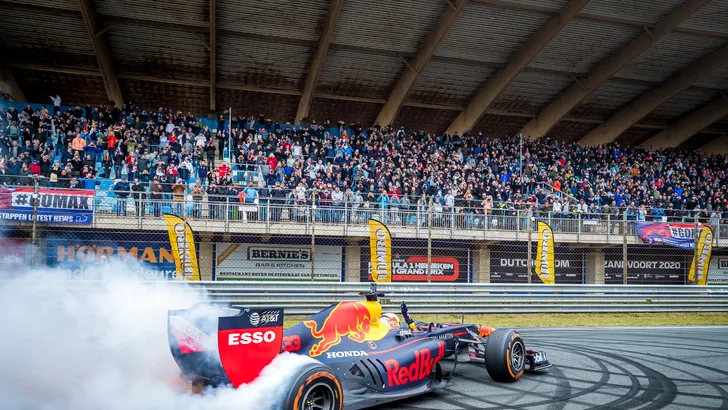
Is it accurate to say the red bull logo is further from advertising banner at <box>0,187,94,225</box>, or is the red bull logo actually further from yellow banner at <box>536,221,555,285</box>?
yellow banner at <box>536,221,555,285</box>

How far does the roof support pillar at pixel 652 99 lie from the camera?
27.9m

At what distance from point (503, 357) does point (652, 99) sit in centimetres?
2899

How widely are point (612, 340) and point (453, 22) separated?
52.2 feet

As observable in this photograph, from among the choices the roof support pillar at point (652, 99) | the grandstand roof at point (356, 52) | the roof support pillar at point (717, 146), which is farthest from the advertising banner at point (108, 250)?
the roof support pillar at point (717, 146)

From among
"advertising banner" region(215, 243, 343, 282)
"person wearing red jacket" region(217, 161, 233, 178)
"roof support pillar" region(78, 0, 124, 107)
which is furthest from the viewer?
"roof support pillar" region(78, 0, 124, 107)

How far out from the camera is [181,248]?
13.0 m

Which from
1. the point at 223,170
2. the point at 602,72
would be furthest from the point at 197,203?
the point at 602,72

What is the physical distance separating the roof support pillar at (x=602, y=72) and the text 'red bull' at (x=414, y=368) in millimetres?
22436

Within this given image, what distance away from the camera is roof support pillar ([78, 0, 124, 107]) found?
21891mm

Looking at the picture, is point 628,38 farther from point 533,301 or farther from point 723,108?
point 533,301

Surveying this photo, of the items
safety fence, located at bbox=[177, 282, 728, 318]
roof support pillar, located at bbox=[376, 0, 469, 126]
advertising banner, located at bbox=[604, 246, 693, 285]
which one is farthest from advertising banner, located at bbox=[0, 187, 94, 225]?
advertising banner, located at bbox=[604, 246, 693, 285]

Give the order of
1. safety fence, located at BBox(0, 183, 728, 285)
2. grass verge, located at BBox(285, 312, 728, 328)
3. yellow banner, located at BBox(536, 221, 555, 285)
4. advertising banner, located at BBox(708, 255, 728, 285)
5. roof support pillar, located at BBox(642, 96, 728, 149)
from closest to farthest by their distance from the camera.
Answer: safety fence, located at BBox(0, 183, 728, 285), grass verge, located at BBox(285, 312, 728, 328), yellow banner, located at BBox(536, 221, 555, 285), advertising banner, located at BBox(708, 255, 728, 285), roof support pillar, located at BBox(642, 96, 728, 149)

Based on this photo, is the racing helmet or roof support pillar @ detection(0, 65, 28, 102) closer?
the racing helmet

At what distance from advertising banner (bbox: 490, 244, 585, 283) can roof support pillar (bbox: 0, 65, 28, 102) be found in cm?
2146
